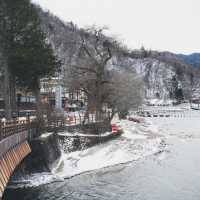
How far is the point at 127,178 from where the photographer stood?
3147cm

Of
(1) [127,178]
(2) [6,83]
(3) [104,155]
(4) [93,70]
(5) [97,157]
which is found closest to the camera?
(1) [127,178]

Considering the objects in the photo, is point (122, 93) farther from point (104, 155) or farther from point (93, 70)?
point (104, 155)

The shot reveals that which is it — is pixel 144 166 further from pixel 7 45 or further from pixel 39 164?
pixel 7 45

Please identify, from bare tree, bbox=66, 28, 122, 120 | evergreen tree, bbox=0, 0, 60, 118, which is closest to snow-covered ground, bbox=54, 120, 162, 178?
evergreen tree, bbox=0, 0, 60, 118

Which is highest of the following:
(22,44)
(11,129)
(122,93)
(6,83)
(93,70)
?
(22,44)

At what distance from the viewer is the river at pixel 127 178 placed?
25770 mm

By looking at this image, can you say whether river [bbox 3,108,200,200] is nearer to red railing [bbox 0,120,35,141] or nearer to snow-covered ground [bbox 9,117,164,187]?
snow-covered ground [bbox 9,117,164,187]

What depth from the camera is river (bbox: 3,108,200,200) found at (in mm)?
25770

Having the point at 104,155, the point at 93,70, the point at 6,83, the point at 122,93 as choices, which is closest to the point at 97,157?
the point at 104,155

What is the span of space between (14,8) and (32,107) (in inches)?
1469

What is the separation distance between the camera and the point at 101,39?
204ft

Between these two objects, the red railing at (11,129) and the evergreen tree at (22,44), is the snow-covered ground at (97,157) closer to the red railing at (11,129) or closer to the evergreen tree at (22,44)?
the red railing at (11,129)

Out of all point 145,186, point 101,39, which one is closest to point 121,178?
point 145,186

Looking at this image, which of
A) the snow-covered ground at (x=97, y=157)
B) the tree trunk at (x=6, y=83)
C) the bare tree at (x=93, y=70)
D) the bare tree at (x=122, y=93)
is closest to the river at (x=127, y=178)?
the snow-covered ground at (x=97, y=157)
